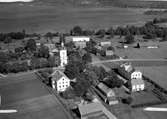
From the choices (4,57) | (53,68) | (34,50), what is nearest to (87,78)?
(53,68)

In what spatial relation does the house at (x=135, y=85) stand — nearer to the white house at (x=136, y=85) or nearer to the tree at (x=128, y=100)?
the white house at (x=136, y=85)

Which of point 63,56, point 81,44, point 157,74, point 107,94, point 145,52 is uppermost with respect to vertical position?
point 81,44

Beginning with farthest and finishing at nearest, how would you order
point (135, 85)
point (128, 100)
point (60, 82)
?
point (60, 82)
point (135, 85)
point (128, 100)

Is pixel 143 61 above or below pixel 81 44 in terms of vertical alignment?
below

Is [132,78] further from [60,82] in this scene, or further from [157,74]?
[60,82]

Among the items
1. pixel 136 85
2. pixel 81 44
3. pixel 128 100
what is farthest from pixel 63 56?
pixel 128 100

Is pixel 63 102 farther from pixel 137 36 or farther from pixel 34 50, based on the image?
pixel 137 36

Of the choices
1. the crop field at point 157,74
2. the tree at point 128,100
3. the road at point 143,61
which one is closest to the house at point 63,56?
the road at point 143,61
